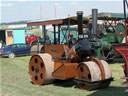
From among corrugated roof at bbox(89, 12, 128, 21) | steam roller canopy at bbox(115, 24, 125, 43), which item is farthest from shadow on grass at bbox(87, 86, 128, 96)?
corrugated roof at bbox(89, 12, 128, 21)

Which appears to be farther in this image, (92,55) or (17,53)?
(17,53)

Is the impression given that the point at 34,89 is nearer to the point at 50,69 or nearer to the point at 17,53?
the point at 50,69

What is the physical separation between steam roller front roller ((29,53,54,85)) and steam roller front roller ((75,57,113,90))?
981 millimetres

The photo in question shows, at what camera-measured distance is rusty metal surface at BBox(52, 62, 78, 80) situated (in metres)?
6.63

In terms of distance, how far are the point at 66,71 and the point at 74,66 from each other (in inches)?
11.1

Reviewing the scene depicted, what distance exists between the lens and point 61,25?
25.4 ft

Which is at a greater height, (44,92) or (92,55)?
(92,55)

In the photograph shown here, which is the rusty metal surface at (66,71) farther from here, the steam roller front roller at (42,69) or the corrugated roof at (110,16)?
the corrugated roof at (110,16)

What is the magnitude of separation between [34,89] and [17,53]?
1036 centimetres

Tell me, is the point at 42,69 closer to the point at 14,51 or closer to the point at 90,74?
the point at 90,74

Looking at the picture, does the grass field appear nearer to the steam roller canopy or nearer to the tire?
the steam roller canopy

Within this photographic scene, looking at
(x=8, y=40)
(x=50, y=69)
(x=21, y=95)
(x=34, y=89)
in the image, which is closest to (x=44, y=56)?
(x=50, y=69)

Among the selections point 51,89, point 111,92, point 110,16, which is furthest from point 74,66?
point 110,16

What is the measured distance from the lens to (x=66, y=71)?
6.62 meters
